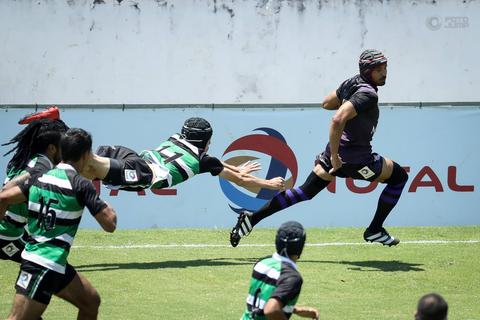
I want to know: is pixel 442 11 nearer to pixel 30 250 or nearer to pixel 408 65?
pixel 408 65

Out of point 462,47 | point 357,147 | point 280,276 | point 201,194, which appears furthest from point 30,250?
point 462,47

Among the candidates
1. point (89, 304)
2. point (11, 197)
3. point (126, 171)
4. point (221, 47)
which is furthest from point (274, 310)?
point (221, 47)

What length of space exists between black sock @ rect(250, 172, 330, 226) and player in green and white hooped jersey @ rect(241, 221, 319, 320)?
16.8ft

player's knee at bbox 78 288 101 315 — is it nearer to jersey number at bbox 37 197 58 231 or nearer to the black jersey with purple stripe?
jersey number at bbox 37 197 58 231

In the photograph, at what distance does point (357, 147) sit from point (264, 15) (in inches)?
335

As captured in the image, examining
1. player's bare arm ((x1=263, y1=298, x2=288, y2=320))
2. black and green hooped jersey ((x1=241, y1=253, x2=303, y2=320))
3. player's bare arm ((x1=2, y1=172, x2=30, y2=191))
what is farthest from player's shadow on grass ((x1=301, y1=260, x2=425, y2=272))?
player's bare arm ((x1=263, y1=298, x2=288, y2=320))

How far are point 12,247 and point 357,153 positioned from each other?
410 cm

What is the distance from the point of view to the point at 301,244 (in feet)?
22.4

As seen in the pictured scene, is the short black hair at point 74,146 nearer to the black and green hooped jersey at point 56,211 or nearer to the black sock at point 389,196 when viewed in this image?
the black and green hooped jersey at point 56,211

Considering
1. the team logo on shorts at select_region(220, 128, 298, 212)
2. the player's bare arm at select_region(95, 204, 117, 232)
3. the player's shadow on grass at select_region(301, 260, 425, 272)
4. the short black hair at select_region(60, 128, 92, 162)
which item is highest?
the short black hair at select_region(60, 128, 92, 162)

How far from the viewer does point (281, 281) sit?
6625 millimetres

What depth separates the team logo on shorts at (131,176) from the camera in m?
11.0

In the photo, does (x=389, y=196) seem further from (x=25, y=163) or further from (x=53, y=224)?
(x=53, y=224)

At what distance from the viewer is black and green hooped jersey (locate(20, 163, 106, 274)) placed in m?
7.42
